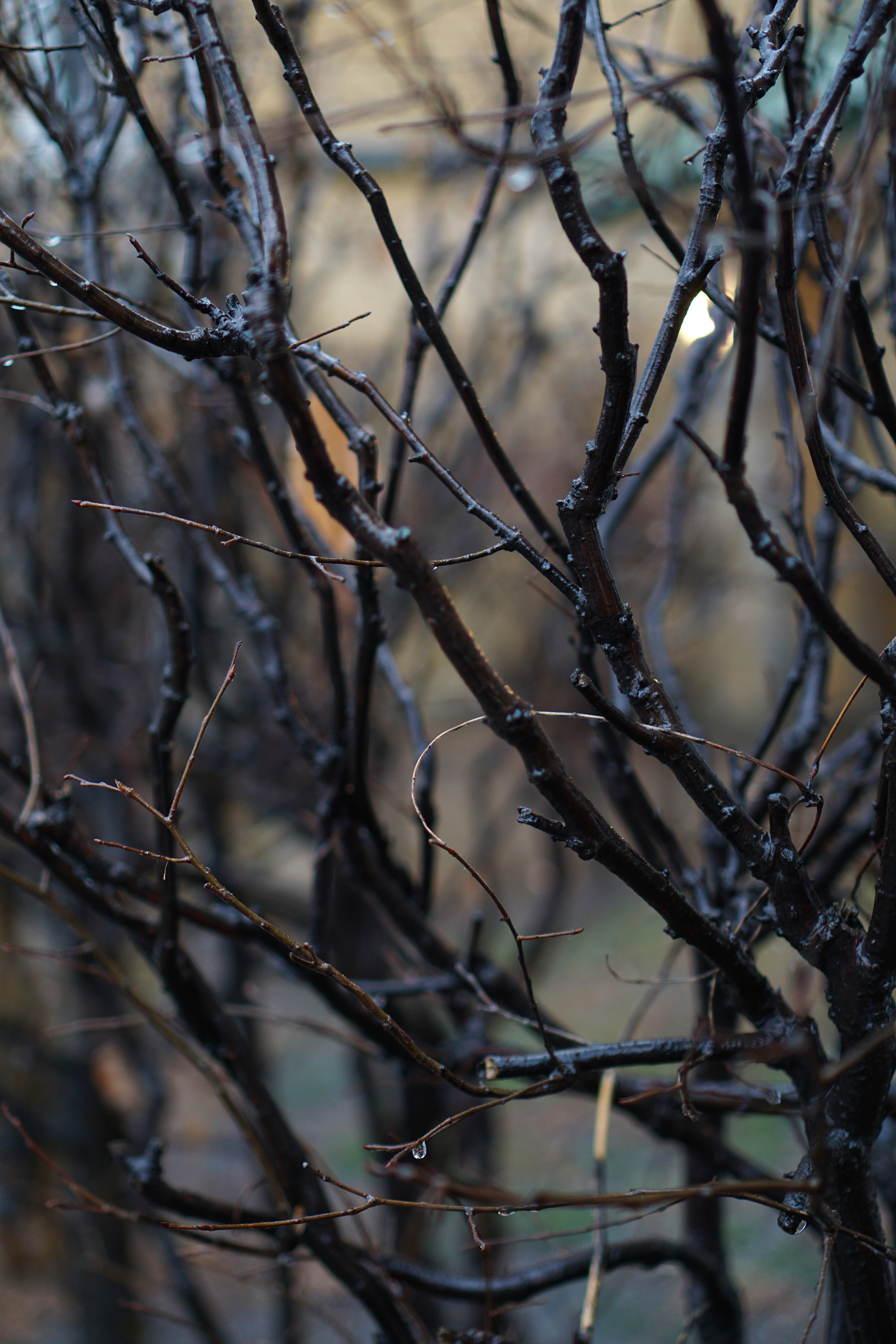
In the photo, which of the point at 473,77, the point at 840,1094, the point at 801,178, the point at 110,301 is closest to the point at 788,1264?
the point at 840,1094

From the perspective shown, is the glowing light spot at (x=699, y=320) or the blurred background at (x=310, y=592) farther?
the blurred background at (x=310, y=592)

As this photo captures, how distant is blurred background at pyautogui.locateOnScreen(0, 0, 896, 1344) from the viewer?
6.74 ft

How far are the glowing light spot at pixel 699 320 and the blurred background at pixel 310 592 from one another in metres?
0.01

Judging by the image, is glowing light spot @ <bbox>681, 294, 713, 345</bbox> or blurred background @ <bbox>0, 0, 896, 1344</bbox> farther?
blurred background @ <bbox>0, 0, 896, 1344</bbox>

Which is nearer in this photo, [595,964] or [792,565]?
[792,565]

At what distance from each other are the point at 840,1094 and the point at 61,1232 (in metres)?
3.41

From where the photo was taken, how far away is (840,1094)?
2.75ft

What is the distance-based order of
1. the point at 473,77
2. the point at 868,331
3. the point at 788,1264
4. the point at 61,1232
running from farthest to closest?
the point at 473,77 < the point at 61,1232 < the point at 788,1264 < the point at 868,331

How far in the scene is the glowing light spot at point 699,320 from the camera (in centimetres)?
133

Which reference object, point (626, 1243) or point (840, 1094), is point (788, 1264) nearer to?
point (626, 1243)

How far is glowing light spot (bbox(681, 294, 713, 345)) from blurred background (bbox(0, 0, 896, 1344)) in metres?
0.01

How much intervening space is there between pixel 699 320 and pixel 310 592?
227 cm

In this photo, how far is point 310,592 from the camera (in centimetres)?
343

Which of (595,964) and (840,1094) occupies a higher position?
(595,964)
